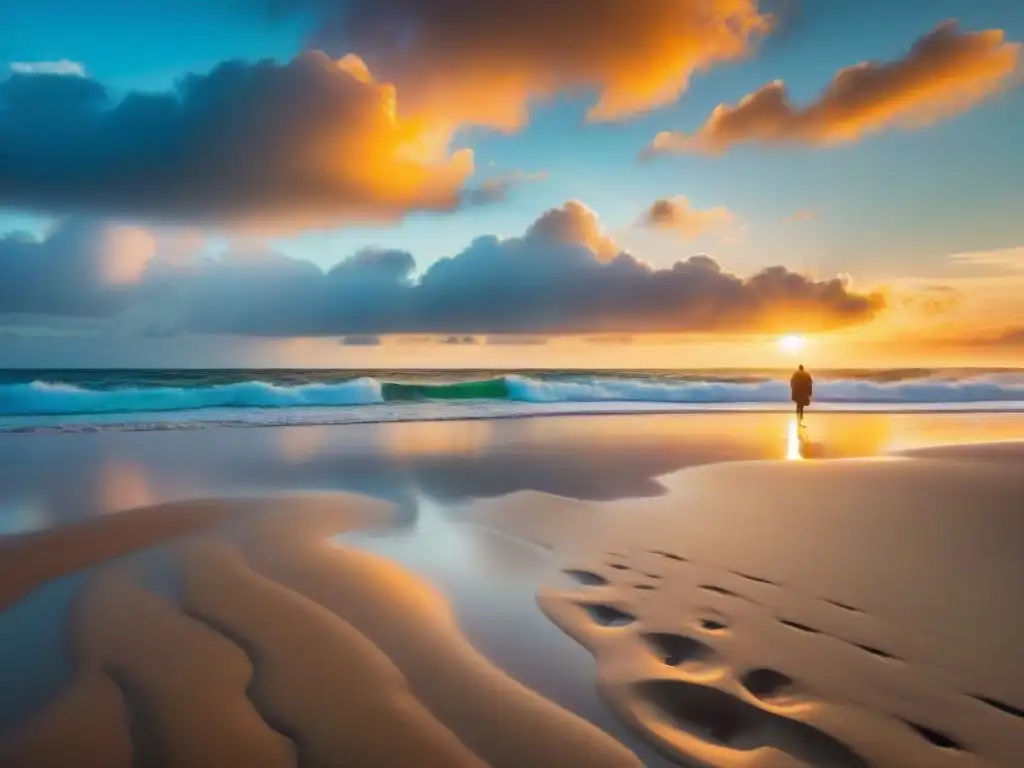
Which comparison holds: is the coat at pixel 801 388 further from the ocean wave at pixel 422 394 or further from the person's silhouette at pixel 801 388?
the ocean wave at pixel 422 394

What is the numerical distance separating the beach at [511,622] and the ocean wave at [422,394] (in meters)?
19.7

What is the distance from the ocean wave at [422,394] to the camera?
26906 millimetres

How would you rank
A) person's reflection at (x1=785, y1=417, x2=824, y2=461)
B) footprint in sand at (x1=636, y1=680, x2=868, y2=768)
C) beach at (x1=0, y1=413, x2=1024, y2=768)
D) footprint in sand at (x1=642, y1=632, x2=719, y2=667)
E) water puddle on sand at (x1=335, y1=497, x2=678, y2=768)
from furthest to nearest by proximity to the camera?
person's reflection at (x1=785, y1=417, x2=824, y2=461)
footprint in sand at (x1=642, y1=632, x2=719, y2=667)
water puddle on sand at (x1=335, y1=497, x2=678, y2=768)
beach at (x1=0, y1=413, x2=1024, y2=768)
footprint in sand at (x1=636, y1=680, x2=868, y2=768)

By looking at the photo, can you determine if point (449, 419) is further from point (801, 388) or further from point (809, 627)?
point (809, 627)

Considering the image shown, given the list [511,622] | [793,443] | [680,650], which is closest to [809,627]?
[680,650]

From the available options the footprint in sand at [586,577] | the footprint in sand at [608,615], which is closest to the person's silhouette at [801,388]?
the footprint in sand at [586,577]

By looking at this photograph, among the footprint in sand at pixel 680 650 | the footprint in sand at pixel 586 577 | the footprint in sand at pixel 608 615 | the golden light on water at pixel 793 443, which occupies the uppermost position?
the footprint in sand at pixel 680 650

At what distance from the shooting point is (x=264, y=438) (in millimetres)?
14070

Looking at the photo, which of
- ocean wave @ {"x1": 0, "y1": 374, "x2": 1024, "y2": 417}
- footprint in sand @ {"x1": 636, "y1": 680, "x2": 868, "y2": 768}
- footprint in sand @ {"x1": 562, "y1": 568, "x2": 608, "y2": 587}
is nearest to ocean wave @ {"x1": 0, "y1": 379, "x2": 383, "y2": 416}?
ocean wave @ {"x1": 0, "y1": 374, "x2": 1024, "y2": 417}

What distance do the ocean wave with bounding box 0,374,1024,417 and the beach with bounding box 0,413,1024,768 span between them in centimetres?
1966

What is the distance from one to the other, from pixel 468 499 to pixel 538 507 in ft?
2.97

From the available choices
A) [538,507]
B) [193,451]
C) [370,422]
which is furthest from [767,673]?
[370,422]

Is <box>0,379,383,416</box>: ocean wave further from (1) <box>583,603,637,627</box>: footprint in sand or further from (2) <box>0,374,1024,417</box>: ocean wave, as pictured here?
(1) <box>583,603,637,627</box>: footprint in sand

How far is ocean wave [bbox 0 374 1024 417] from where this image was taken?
2691cm
